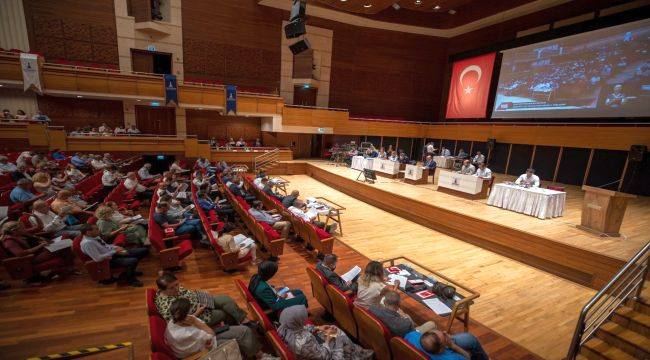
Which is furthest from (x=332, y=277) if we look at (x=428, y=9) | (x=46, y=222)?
(x=428, y=9)

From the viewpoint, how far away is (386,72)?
55.3 ft

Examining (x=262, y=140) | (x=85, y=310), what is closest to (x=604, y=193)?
(x=85, y=310)

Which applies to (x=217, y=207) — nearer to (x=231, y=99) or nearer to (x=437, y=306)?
(x=437, y=306)

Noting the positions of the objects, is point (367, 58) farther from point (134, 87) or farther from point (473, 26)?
point (134, 87)

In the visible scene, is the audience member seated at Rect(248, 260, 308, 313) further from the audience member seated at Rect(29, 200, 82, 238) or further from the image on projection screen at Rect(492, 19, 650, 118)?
the image on projection screen at Rect(492, 19, 650, 118)

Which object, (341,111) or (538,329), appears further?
(341,111)

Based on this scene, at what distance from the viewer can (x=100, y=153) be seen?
421 inches

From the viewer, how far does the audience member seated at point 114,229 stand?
13.3 feet

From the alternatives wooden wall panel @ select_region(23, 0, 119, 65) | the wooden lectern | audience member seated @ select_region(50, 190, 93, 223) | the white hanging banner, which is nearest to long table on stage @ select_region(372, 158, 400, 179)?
the wooden lectern

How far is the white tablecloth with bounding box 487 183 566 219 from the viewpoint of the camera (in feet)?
20.3

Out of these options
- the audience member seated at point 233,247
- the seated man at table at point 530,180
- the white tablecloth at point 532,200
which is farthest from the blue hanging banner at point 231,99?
the seated man at table at point 530,180

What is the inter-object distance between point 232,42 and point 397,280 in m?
14.3

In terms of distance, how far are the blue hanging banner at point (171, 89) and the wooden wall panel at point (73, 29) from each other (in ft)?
9.65

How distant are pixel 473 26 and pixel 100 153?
1800 cm
